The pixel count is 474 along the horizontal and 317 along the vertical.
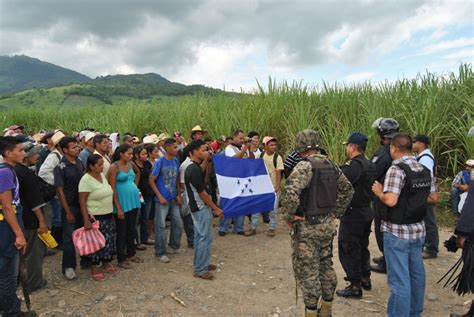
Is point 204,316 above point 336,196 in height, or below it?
below

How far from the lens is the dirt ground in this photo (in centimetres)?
370

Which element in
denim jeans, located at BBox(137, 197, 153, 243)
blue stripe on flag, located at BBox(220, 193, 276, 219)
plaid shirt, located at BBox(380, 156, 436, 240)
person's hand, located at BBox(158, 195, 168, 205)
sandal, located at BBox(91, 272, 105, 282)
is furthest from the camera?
denim jeans, located at BBox(137, 197, 153, 243)

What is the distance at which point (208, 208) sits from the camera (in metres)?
4.41

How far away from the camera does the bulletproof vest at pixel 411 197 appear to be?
2924 mm

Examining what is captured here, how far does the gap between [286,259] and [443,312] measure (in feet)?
6.78

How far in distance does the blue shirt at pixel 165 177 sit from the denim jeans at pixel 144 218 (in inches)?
35.9

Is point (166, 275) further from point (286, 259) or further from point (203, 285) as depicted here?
point (286, 259)

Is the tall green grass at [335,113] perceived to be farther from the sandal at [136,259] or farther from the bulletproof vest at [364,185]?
the sandal at [136,259]

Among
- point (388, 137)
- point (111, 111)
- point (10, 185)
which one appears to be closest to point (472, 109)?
point (388, 137)

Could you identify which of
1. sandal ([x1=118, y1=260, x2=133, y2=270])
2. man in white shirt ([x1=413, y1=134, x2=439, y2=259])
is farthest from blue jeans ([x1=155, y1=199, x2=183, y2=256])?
man in white shirt ([x1=413, y1=134, x2=439, y2=259])

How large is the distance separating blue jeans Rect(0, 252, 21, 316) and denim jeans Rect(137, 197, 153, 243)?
256cm

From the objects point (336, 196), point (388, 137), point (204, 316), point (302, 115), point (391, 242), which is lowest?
point (204, 316)

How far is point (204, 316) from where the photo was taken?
11.8 feet

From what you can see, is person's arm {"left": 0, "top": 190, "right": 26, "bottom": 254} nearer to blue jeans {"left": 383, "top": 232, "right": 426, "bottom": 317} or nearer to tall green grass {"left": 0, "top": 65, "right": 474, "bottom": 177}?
blue jeans {"left": 383, "top": 232, "right": 426, "bottom": 317}
